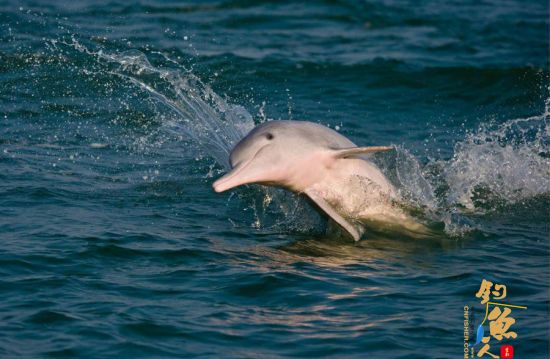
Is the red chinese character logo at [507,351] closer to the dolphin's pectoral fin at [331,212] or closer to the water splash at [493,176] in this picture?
the dolphin's pectoral fin at [331,212]

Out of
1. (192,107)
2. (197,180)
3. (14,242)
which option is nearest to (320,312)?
(14,242)

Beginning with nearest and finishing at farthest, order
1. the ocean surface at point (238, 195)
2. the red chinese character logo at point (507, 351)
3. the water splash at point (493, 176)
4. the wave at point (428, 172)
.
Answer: the red chinese character logo at point (507, 351), the ocean surface at point (238, 195), the wave at point (428, 172), the water splash at point (493, 176)

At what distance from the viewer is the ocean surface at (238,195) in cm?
894

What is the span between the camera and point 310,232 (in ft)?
39.5

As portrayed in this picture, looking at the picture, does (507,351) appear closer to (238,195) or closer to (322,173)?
(322,173)

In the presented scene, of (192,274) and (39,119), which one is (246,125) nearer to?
(39,119)

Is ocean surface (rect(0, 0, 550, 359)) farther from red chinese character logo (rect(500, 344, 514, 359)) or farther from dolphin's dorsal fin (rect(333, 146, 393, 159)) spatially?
dolphin's dorsal fin (rect(333, 146, 393, 159))

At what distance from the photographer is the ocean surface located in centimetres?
894

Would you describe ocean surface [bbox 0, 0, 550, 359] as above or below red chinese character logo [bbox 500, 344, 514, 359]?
above

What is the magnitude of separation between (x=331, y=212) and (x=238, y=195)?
2.27 metres

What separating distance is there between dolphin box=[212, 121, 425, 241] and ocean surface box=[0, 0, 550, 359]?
1.24 feet

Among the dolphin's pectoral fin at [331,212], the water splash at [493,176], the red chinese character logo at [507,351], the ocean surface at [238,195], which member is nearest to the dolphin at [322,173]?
the dolphin's pectoral fin at [331,212]

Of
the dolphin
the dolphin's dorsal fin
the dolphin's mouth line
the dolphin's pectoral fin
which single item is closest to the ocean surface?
the dolphin's pectoral fin

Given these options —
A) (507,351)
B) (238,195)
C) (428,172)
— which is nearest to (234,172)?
(238,195)
